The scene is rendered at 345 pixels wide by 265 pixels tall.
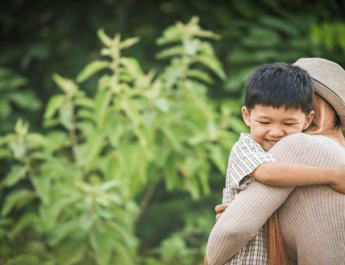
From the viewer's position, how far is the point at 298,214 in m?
0.91

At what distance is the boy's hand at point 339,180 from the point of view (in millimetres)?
875

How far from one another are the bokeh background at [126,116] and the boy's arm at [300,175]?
1.52 meters

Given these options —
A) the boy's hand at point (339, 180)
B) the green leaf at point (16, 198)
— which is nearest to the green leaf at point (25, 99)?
the green leaf at point (16, 198)

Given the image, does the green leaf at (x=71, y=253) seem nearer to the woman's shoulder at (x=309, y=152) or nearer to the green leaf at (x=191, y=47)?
the green leaf at (x=191, y=47)

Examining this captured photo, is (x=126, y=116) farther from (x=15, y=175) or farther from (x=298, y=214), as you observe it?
(x=298, y=214)

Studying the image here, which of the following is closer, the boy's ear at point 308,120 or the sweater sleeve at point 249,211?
the sweater sleeve at point 249,211

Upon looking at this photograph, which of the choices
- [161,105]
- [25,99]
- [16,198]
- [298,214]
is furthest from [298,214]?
[25,99]

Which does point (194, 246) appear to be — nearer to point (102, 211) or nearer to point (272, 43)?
point (102, 211)

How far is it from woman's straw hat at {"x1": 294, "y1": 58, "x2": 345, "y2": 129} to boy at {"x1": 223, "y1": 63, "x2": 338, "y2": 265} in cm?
6

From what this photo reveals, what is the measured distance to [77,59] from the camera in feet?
12.1

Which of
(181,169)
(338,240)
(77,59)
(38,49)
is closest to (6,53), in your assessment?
(38,49)

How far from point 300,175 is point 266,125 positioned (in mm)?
193

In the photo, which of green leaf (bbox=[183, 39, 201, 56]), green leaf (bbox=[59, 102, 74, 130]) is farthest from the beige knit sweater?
green leaf (bbox=[59, 102, 74, 130])

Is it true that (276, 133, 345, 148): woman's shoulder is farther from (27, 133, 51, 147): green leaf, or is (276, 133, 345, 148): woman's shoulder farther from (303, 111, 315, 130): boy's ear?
(27, 133, 51, 147): green leaf
